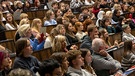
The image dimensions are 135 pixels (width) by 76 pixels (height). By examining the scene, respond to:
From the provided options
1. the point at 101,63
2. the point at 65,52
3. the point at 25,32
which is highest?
the point at 25,32

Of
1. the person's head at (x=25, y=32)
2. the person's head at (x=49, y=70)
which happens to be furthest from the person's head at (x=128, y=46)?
the person's head at (x=49, y=70)

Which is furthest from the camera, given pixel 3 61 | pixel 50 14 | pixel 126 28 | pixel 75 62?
pixel 50 14

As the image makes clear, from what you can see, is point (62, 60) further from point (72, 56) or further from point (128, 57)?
point (128, 57)

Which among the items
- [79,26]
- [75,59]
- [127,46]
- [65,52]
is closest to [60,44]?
[65,52]

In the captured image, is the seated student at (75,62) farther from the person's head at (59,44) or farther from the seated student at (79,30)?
the seated student at (79,30)

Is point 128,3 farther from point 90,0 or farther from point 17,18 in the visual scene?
point 17,18

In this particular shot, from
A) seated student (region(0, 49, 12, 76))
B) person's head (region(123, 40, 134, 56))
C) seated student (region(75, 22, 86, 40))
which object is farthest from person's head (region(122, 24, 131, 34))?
seated student (region(0, 49, 12, 76))

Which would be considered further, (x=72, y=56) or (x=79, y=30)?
(x=79, y=30)

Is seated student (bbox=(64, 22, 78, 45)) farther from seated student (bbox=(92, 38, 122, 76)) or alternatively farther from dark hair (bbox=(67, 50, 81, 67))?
dark hair (bbox=(67, 50, 81, 67))

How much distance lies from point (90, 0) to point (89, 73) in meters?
6.33

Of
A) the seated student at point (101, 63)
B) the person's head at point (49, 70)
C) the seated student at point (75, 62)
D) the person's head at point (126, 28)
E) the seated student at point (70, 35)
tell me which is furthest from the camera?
the person's head at point (126, 28)

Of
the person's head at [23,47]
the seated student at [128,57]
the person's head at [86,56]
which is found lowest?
the seated student at [128,57]

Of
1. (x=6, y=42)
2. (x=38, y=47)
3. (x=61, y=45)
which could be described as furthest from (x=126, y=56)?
(x=6, y=42)

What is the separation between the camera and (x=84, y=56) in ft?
9.36
